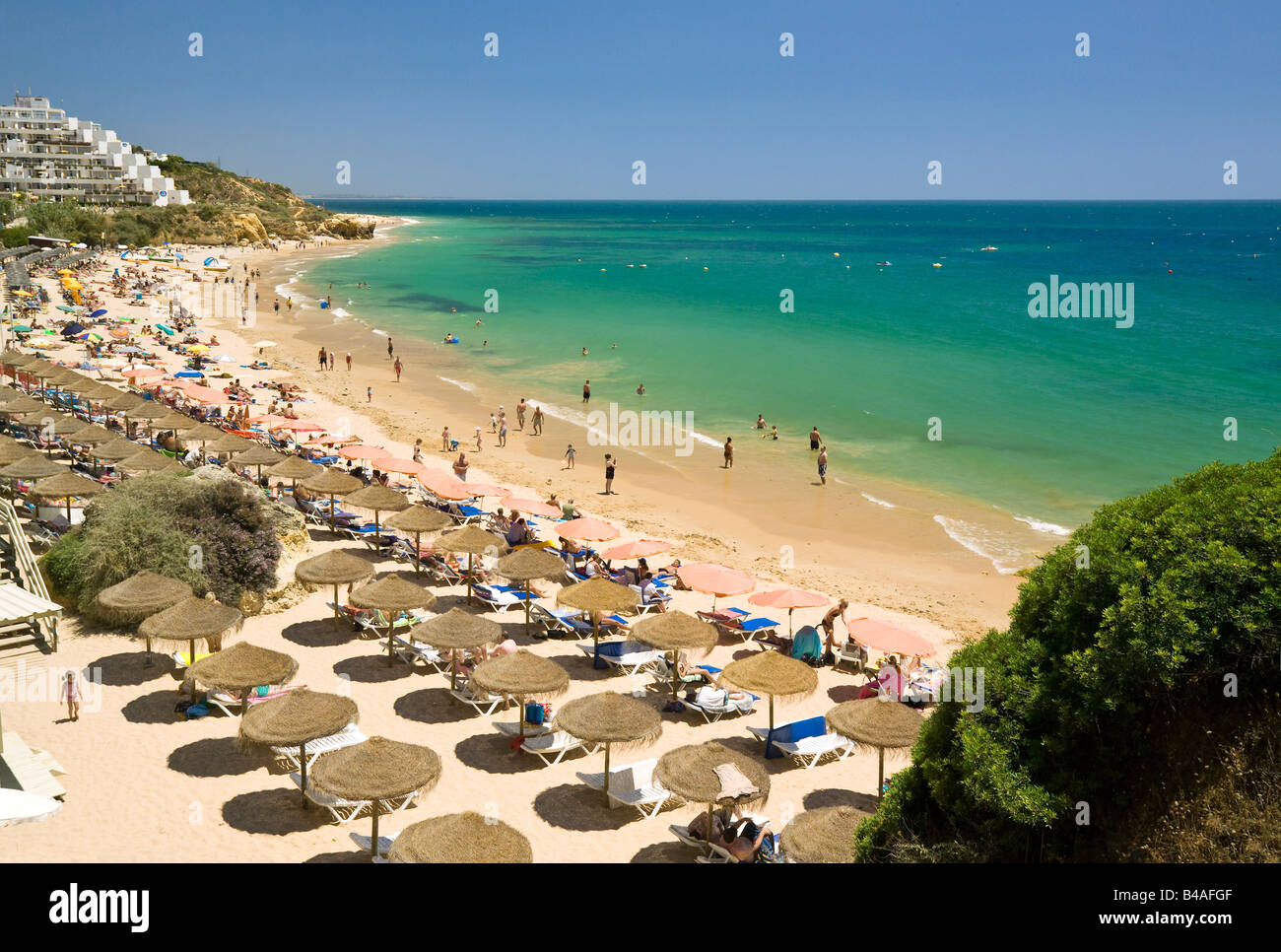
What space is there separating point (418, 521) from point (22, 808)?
388 inches

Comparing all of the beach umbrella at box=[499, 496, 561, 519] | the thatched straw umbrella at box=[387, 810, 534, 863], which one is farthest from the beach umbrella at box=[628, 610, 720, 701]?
the beach umbrella at box=[499, 496, 561, 519]

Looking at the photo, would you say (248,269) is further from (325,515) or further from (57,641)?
(57,641)

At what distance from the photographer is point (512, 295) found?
7031cm

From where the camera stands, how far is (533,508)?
20.4 meters

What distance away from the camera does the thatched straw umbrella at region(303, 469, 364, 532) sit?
18.4m

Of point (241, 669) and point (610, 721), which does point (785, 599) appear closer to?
point (610, 721)

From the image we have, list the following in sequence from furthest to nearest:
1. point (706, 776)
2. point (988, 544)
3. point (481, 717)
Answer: point (988, 544), point (481, 717), point (706, 776)

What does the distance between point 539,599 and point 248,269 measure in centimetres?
7371

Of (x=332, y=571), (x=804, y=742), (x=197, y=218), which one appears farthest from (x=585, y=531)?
(x=197, y=218)

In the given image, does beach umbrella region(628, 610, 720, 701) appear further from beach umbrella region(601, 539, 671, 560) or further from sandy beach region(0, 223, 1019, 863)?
beach umbrella region(601, 539, 671, 560)

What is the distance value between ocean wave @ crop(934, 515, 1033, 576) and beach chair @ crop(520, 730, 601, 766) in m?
11.9
